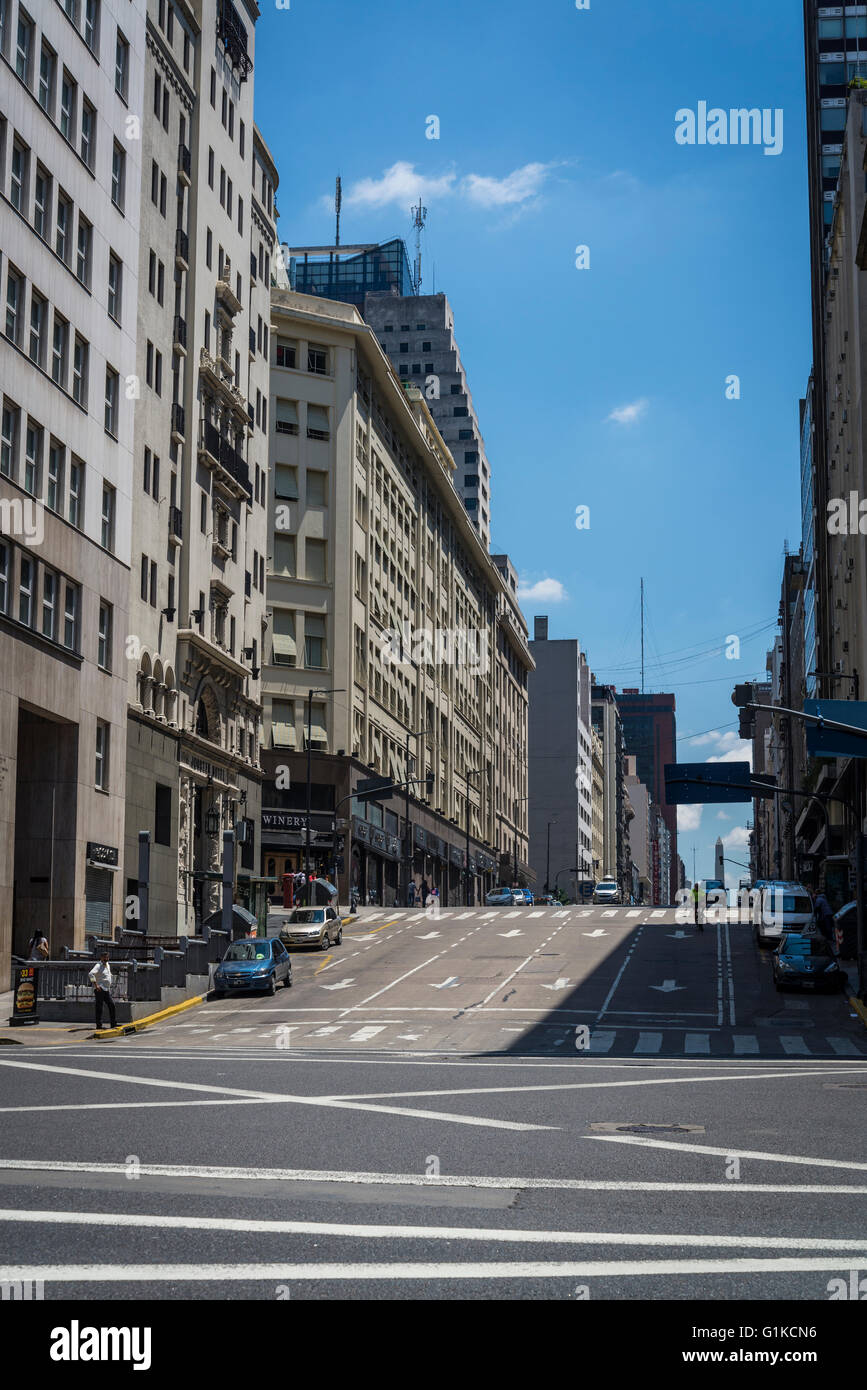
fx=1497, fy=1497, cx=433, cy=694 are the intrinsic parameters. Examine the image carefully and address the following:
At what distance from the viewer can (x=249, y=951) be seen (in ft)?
145

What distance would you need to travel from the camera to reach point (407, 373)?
555 feet

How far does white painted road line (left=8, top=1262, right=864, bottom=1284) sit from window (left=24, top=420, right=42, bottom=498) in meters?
38.4

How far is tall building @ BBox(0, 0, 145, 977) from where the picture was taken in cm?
4297

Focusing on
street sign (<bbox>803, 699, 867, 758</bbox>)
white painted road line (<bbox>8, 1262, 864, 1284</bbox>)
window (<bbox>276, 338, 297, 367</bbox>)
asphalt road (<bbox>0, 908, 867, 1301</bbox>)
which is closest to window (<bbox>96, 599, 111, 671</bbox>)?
asphalt road (<bbox>0, 908, 867, 1301</bbox>)

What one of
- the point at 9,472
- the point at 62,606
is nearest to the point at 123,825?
the point at 62,606

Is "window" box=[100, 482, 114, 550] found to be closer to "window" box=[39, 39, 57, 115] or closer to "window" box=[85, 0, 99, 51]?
"window" box=[39, 39, 57, 115]

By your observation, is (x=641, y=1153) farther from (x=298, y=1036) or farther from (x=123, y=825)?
(x=123, y=825)

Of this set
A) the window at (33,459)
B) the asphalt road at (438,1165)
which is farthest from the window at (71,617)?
the asphalt road at (438,1165)

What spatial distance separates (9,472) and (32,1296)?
3784 cm

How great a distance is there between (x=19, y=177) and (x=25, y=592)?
12.4m

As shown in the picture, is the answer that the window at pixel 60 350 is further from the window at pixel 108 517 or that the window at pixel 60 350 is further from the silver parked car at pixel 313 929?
the silver parked car at pixel 313 929

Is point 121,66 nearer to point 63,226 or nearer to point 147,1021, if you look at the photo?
point 63,226

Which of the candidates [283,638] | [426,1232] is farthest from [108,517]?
[426,1232]

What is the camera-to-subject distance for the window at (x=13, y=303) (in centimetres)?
4338
